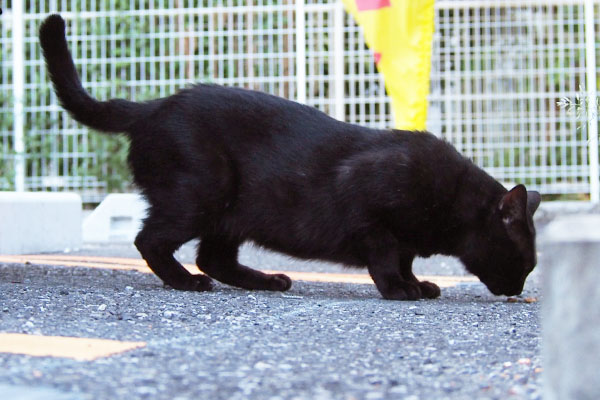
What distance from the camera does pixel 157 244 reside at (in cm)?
326

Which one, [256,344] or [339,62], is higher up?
[339,62]

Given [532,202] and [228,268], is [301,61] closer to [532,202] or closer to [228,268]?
[228,268]

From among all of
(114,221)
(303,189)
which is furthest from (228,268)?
(114,221)

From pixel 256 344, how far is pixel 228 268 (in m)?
1.51

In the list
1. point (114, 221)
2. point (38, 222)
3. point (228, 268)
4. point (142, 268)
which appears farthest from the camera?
point (114, 221)

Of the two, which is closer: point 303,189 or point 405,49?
point 303,189

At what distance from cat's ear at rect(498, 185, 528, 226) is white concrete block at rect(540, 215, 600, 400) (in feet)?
5.44

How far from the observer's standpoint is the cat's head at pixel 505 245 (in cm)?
311

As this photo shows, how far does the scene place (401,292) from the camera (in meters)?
3.17

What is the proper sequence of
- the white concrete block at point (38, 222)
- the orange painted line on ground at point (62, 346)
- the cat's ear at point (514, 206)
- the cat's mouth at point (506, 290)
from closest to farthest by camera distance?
1. the orange painted line on ground at point (62, 346)
2. the cat's ear at point (514, 206)
3. the cat's mouth at point (506, 290)
4. the white concrete block at point (38, 222)

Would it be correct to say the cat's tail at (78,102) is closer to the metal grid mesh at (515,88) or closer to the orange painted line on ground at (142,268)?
the orange painted line on ground at (142,268)

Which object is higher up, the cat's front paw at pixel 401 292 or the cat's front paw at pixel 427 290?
the cat's front paw at pixel 401 292

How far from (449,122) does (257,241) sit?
12.2 ft

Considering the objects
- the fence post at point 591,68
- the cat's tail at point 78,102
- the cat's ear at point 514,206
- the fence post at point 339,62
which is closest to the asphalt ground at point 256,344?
the cat's ear at point 514,206
